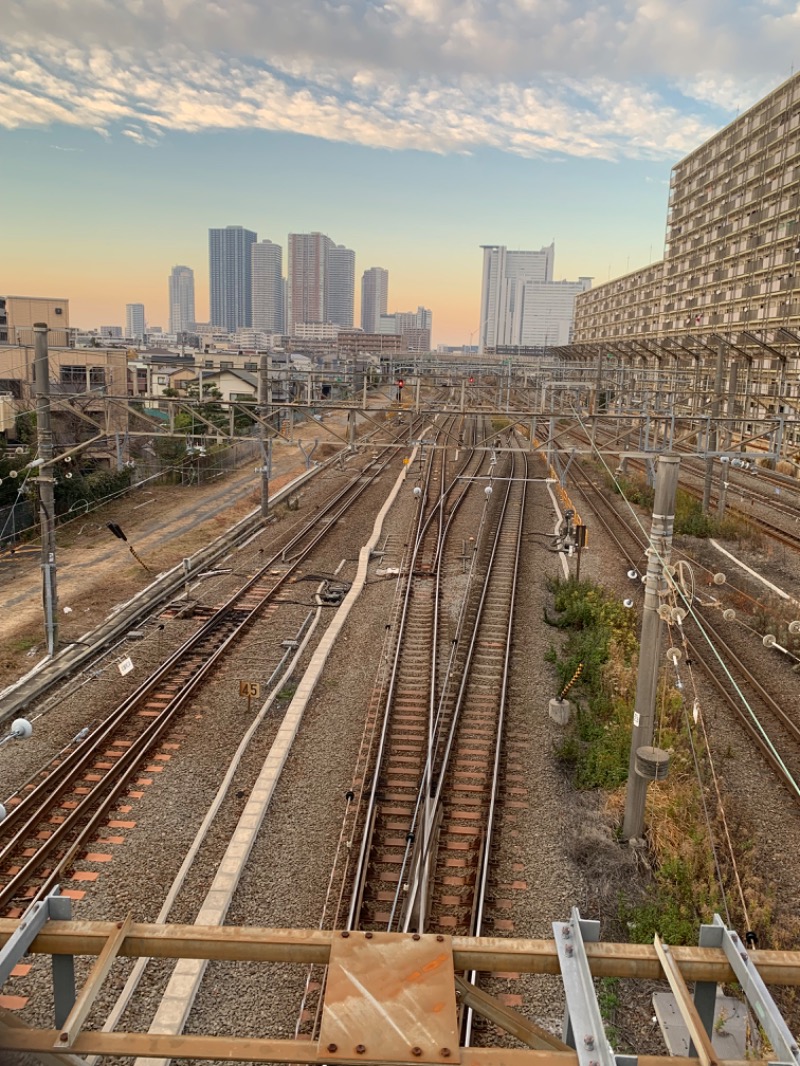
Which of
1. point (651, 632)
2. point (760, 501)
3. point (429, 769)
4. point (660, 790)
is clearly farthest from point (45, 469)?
point (760, 501)

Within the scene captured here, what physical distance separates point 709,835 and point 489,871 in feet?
7.80

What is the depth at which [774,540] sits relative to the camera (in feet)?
69.1

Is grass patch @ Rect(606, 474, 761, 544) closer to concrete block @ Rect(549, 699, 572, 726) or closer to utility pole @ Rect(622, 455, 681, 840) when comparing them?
concrete block @ Rect(549, 699, 572, 726)

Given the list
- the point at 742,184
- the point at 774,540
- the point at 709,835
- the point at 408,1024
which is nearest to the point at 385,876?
the point at 709,835

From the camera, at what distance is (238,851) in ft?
26.3

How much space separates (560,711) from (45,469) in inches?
347

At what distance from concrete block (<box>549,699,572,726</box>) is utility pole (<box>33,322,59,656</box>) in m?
8.05

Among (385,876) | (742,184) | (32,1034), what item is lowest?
(385,876)

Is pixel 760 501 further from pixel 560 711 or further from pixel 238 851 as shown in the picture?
pixel 238 851

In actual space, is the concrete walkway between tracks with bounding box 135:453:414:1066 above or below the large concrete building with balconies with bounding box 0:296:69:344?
below

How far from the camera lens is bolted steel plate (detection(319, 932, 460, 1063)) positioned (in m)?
2.02

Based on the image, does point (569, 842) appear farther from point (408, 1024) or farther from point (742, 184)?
point (742, 184)

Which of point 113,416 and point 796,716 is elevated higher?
point 113,416

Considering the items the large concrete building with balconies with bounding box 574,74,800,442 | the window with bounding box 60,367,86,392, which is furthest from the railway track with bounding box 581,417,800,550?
the window with bounding box 60,367,86,392
